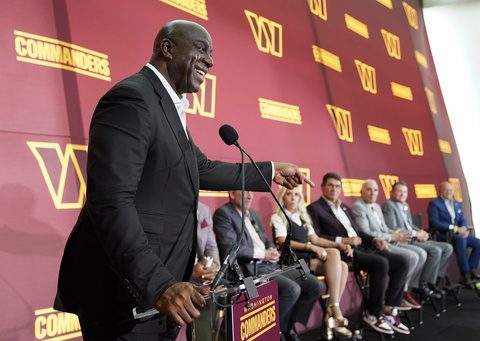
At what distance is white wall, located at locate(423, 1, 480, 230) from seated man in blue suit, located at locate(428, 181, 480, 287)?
2.21 metres

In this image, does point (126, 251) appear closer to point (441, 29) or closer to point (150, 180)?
point (150, 180)

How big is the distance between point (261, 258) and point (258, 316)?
2265 mm

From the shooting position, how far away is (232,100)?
434 cm

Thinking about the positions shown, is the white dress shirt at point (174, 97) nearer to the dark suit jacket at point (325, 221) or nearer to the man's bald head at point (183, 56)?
the man's bald head at point (183, 56)

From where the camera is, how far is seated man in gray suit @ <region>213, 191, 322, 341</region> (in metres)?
3.54

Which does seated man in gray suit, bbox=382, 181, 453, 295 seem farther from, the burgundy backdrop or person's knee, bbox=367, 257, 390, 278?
person's knee, bbox=367, 257, 390, 278

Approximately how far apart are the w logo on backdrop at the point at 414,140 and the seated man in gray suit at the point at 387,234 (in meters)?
2.27

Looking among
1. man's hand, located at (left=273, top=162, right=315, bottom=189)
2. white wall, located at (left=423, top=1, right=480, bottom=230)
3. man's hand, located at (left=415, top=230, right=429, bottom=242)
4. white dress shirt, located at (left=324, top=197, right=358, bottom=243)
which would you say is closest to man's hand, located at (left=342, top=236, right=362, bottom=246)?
white dress shirt, located at (left=324, top=197, right=358, bottom=243)

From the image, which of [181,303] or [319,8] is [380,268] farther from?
[181,303]

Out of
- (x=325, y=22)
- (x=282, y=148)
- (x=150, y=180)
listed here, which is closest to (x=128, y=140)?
(x=150, y=180)

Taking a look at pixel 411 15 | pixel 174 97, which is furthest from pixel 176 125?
pixel 411 15

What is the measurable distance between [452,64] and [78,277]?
29.3 feet

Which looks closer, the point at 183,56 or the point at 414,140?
the point at 183,56

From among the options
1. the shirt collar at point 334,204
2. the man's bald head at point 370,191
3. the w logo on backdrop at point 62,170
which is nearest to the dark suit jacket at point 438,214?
the man's bald head at point 370,191
